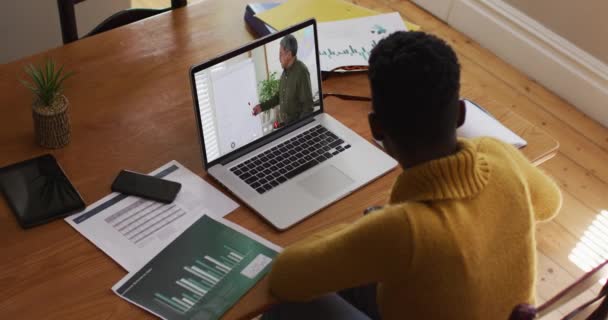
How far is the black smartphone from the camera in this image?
146cm

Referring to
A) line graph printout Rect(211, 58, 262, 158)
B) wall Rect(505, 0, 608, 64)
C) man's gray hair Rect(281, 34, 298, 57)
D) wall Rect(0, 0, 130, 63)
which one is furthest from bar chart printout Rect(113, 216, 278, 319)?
wall Rect(505, 0, 608, 64)

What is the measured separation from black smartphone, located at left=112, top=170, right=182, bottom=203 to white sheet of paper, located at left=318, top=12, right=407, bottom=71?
0.56 m

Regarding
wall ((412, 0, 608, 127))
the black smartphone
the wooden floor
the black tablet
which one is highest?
the black tablet

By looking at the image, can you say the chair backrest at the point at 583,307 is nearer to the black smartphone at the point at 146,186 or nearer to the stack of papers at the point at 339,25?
the black smartphone at the point at 146,186

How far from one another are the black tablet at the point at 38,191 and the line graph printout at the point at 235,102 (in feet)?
1.09

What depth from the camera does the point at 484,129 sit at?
169 centimetres

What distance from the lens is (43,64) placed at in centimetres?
173

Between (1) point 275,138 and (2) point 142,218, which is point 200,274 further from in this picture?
(1) point 275,138

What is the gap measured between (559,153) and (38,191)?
82.2 inches

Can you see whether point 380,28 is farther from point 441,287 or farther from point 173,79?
A: point 441,287

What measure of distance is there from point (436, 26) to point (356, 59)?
1.66 m

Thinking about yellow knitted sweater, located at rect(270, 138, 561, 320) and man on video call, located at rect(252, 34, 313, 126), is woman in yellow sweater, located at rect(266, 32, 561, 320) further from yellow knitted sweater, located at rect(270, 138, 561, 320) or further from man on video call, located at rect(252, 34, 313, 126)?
man on video call, located at rect(252, 34, 313, 126)

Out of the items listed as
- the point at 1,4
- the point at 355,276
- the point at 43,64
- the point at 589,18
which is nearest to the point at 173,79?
the point at 43,64

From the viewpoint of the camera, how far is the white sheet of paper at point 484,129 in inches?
65.8
